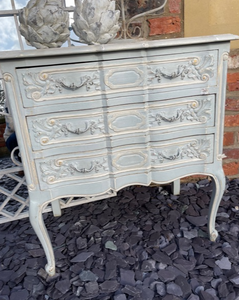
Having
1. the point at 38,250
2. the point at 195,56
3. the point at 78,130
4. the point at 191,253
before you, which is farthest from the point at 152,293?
the point at 195,56

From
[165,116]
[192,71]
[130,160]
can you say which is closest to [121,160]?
[130,160]

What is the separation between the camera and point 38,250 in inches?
64.2

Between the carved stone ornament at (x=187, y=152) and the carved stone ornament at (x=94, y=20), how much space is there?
573 mm

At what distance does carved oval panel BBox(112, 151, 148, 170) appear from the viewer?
1306mm

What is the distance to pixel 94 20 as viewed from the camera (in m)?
1.16

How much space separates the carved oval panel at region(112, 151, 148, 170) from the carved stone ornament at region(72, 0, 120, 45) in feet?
1.70

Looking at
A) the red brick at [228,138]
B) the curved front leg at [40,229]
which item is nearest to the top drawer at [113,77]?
the curved front leg at [40,229]

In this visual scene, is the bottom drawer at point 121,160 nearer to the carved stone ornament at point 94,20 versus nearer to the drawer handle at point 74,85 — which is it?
the drawer handle at point 74,85

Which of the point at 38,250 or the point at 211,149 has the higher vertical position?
the point at 211,149

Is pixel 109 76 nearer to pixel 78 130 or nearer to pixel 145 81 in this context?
pixel 145 81

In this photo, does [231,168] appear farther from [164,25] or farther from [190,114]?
[164,25]

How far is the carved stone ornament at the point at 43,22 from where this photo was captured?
1170 mm

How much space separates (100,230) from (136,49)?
1137 mm

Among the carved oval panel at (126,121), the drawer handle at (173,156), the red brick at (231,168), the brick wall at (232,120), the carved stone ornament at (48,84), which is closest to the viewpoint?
the carved stone ornament at (48,84)
